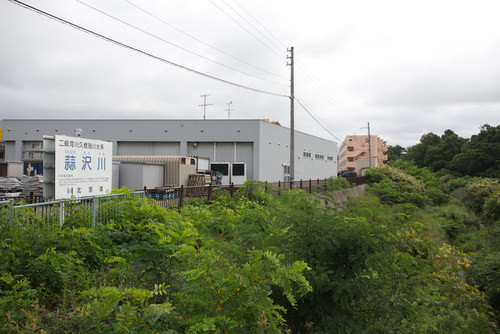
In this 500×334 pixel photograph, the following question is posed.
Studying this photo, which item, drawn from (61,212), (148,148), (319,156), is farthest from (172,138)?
(61,212)

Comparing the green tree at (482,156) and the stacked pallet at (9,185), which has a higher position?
the green tree at (482,156)

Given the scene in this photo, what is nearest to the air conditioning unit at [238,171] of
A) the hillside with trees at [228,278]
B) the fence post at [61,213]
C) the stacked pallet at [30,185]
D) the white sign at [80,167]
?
the stacked pallet at [30,185]

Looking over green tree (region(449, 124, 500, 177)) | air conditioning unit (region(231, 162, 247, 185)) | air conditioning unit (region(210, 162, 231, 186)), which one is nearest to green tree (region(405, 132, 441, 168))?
green tree (region(449, 124, 500, 177))

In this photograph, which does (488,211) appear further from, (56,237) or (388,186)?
(56,237)

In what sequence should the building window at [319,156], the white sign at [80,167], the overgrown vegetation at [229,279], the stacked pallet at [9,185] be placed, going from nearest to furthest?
the overgrown vegetation at [229,279] → the white sign at [80,167] → the stacked pallet at [9,185] → the building window at [319,156]

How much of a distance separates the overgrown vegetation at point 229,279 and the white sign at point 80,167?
258 centimetres

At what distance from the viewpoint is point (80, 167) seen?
31.6 ft

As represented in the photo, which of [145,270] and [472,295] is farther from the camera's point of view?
[472,295]

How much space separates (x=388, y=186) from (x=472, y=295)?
20.6 metres

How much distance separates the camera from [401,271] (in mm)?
5074

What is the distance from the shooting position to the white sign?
8.80 metres

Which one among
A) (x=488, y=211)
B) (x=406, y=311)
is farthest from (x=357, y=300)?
(x=488, y=211)

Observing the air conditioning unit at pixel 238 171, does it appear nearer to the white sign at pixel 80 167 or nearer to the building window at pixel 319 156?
the building window at pixel 319 156

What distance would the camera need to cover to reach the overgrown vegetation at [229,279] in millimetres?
2826
